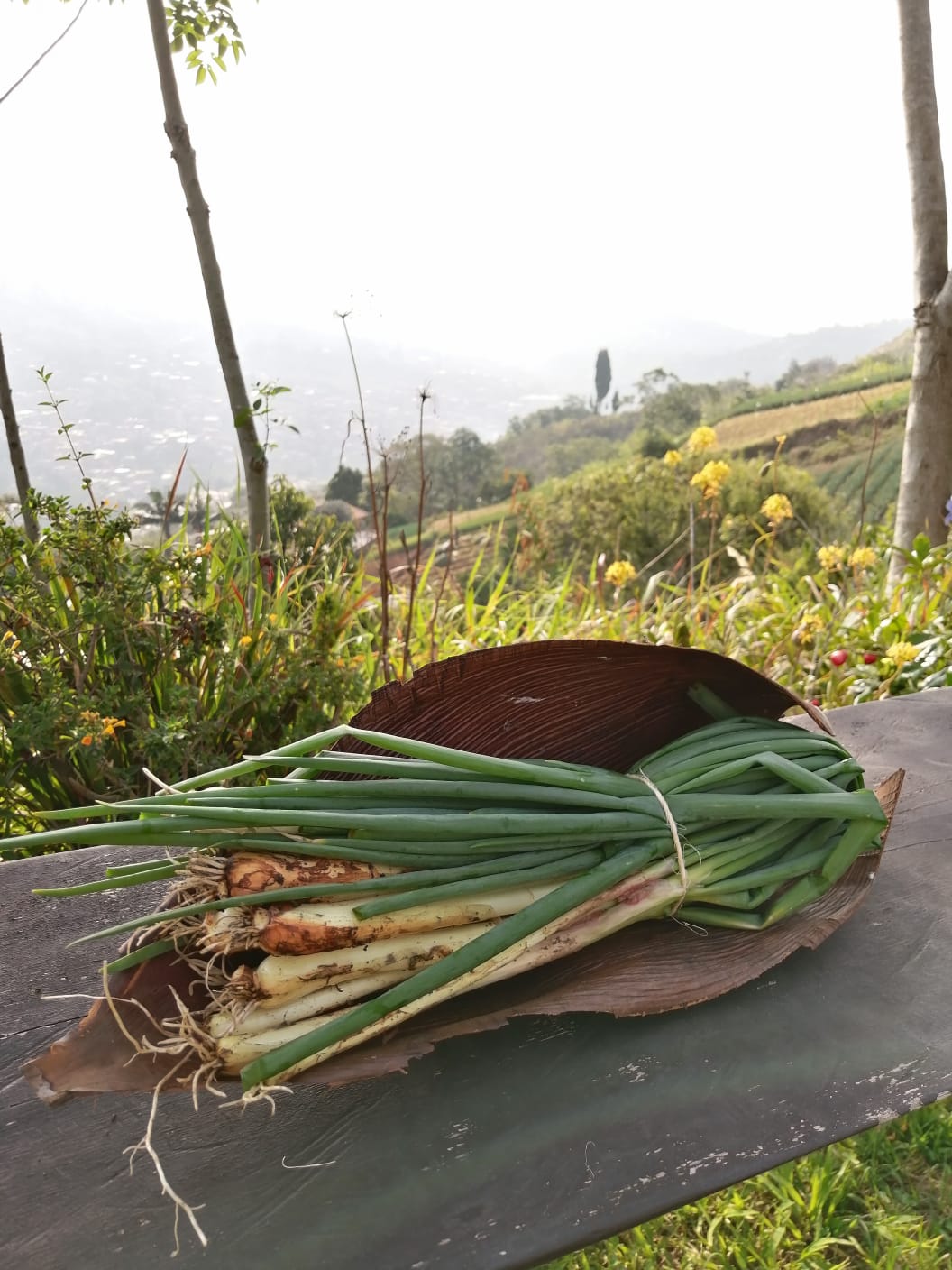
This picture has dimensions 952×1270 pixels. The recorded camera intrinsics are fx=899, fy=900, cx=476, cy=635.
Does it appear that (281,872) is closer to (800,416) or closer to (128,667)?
(128,667)

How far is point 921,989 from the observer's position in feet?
3.18

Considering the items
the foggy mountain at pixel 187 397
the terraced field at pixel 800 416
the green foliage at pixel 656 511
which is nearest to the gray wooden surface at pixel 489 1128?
the foggy mountain at pixel 187 397

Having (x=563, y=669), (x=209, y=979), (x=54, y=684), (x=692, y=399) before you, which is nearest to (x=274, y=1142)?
(x=209, y=979)

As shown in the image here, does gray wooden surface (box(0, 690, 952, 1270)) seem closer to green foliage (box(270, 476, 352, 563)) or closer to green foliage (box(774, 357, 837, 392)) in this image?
green foliage (box(270, 476, 352, 563))

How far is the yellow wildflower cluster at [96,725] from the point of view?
1611 mm

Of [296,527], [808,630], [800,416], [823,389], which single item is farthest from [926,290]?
[823,389]

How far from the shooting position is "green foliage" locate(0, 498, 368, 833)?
5.56 feet

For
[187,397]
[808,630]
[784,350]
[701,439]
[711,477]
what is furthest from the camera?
[784,350]

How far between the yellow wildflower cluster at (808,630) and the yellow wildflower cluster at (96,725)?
2023 millimetres

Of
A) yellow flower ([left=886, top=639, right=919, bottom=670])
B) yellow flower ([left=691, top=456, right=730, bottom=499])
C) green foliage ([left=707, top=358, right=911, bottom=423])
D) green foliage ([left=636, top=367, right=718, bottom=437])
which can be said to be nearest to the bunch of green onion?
yellow flower ([left=886, top=639, right=919, bottom=670])

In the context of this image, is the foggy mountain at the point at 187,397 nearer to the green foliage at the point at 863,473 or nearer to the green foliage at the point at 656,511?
the green foliage at the point at 656,511

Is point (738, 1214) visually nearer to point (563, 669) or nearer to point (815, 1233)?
point (815, 1233)

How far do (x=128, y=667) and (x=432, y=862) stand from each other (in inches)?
49.4

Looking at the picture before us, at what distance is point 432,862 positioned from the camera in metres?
0.83
